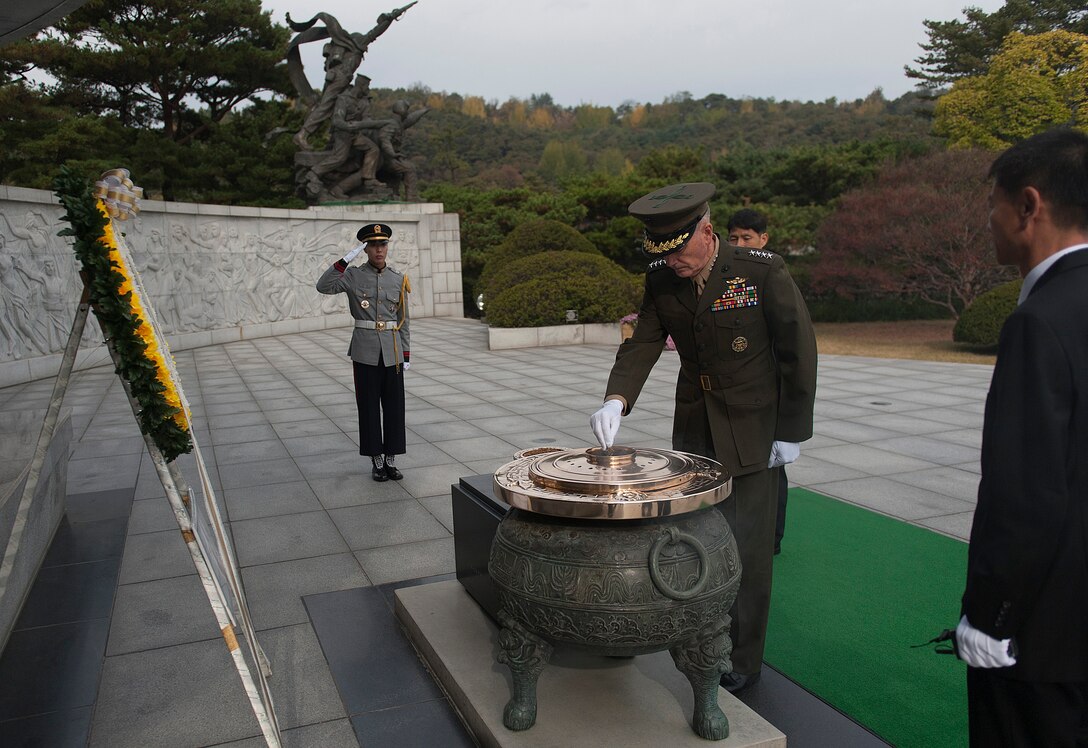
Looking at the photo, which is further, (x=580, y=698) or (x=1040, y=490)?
(x=580, y=698)

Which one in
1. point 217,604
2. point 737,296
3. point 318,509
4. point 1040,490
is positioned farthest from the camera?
point 318,509

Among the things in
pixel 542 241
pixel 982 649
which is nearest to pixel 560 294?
pixel 542 241

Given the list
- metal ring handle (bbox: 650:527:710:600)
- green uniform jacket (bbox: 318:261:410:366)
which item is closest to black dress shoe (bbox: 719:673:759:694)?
metal ring handle (bbox: 650:527:710:600)

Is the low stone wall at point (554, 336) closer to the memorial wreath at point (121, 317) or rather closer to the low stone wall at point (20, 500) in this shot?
the low stone wall at point (20, 500)

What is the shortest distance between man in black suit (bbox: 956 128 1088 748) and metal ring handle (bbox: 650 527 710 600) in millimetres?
650

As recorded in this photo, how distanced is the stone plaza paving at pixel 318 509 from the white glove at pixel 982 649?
1.60 meters

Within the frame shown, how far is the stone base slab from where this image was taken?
2.27m

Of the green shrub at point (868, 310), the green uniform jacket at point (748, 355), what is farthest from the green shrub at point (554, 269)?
the green uniform jacket at point (748, 355)

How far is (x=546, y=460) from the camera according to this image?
2.46 metres

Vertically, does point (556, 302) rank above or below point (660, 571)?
above

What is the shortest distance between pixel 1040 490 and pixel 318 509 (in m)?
4.12

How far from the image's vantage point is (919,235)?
14.6m

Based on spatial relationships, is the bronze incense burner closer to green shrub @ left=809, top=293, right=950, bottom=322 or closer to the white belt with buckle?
the white belt with buckle

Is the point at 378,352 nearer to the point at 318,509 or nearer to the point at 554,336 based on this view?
the point at 318,509
